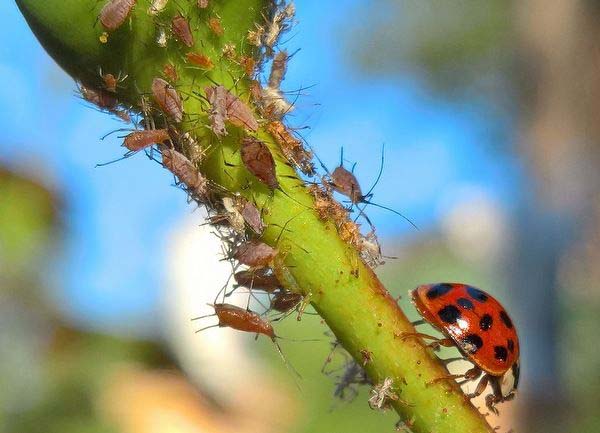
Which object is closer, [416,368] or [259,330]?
[416,368]

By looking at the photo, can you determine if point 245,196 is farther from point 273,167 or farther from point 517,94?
point 517,94

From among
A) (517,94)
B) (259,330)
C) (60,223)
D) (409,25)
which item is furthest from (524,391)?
(409,25)

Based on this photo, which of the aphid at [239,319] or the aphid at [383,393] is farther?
the aphid at [239,319]

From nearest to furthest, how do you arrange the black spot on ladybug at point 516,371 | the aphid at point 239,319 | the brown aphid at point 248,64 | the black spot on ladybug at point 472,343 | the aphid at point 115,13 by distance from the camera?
the aphid at point 115,13 → the brown aphid at point 248,64 → the aphid at point 239,319 → the black spot on ladybug at point 472,343 → the black spot on ladybug at point 516,371

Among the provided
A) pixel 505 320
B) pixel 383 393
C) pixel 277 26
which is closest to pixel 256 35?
pixel 277 26

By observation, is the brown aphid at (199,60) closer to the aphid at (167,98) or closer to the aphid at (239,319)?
the aphid at (167,98)

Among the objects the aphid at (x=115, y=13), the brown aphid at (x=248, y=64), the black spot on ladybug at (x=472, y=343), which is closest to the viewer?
the aphid at (x=115, y=13)

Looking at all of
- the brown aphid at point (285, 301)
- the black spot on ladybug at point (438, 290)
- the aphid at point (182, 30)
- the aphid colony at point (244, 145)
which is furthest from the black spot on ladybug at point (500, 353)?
the aphid at point (182, 30)

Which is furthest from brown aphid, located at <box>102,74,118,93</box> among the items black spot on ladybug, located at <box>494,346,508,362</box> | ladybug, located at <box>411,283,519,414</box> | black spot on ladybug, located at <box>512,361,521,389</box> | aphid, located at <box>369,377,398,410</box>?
black spot on ladybug, located at <box>512,361,521,389</box>
